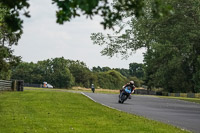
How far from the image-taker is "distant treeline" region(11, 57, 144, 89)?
110m

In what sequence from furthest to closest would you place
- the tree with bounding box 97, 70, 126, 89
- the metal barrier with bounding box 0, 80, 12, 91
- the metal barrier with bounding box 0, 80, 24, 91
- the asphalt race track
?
the tree with bounding box 97, 70, 126, 89
the metal barrier with bounding box 0, 80, 24, 91
the metal barrier with bounding box 0, 80, 12, 91
the asphalt race track

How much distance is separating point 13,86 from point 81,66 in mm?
88456

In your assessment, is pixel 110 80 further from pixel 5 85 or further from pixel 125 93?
pixel 125 93

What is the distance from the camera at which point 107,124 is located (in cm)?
1097

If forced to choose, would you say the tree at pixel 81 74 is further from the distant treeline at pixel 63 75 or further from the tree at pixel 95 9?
the tree at pixel 95 9

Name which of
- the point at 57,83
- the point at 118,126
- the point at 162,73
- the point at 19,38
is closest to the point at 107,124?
the point at 118,126

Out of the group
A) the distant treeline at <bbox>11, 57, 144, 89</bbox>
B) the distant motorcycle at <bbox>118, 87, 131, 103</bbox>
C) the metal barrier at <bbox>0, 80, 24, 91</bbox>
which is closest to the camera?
the distant motorcycle at <bbox>118, 87, 131, 103</bbox>

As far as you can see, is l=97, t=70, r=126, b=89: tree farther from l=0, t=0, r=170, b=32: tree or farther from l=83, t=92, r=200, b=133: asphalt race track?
l=0, t=0, r=170, b=32: tree

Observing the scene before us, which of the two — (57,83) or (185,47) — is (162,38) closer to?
(185,47)

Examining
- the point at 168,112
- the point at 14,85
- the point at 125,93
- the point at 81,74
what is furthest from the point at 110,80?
the point at 168,112

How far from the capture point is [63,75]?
108 m

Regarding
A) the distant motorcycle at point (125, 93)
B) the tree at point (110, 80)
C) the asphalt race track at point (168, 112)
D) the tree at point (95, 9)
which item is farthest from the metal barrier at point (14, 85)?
the tree at point (110, 80)

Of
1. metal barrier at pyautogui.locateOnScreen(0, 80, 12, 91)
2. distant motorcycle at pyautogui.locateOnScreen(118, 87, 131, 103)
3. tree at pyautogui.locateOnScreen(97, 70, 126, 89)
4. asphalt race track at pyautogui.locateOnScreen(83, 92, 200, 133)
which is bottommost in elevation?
asphalt race track at pyautogui.locateOnScreen(83, 92, 200, 133)

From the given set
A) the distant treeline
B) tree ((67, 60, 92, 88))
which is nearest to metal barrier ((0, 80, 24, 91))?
the distant treeline
